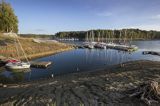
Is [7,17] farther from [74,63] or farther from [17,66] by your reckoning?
[17,66]

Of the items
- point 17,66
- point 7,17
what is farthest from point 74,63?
point 7,17

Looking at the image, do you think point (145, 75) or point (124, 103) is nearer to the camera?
point (124, 103)

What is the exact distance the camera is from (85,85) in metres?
26.9

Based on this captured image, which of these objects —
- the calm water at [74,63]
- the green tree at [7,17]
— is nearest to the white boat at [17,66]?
the calm water at [74,63]

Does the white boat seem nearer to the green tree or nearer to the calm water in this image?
the calm water

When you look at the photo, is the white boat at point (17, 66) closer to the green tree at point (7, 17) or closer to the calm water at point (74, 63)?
the calm water at point (74, 63)

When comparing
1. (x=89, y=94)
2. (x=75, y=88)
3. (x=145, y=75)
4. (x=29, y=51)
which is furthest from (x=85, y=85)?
(x=29, y=51)

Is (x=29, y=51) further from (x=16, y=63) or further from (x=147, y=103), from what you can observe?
(x=147, y=103)

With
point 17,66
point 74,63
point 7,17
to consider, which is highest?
point 7,17

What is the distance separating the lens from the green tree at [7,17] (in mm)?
120000

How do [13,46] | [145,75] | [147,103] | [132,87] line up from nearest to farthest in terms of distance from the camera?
[147,103]
[132,87]
[145,75]
[13,46]

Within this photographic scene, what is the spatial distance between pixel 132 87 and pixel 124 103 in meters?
4.48

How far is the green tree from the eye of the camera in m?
120

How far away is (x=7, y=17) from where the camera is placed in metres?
120
